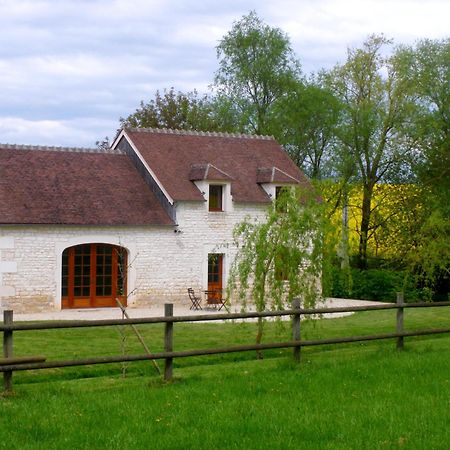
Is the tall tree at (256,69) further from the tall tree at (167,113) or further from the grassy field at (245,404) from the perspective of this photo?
the grassy field at (245,404)

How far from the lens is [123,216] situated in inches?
1169

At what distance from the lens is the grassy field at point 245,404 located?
9734 mm

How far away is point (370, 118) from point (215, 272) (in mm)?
13655

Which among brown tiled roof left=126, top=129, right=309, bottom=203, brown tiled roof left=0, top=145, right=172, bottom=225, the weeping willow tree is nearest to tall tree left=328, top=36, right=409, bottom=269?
brown tiled roof left=126, top=129, right=309, bottom=203

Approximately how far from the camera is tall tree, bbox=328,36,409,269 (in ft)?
137

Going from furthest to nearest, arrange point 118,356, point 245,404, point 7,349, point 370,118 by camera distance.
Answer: point 370,118 < point 118,356 < point 7,349 < point 245,404

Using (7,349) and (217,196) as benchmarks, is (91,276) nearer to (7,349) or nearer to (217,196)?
(217,196)

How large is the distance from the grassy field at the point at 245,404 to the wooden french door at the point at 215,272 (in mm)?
13596

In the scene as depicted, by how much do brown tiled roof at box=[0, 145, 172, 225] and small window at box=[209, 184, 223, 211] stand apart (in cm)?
193

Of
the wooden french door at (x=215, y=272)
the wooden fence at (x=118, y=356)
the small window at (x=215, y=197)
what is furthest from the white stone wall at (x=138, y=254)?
the wooden fence at (x=118, y=356)

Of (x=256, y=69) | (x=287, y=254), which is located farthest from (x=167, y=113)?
(x=287, y=254)

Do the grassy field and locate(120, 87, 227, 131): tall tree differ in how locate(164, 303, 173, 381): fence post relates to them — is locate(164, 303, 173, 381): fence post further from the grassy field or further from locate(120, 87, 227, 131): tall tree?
locate(120, 87, 227, 131): tall tree

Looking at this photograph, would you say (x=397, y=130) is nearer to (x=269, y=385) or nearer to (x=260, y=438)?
(x=269, y=385)

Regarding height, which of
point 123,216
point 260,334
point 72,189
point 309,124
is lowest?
point 260,334
